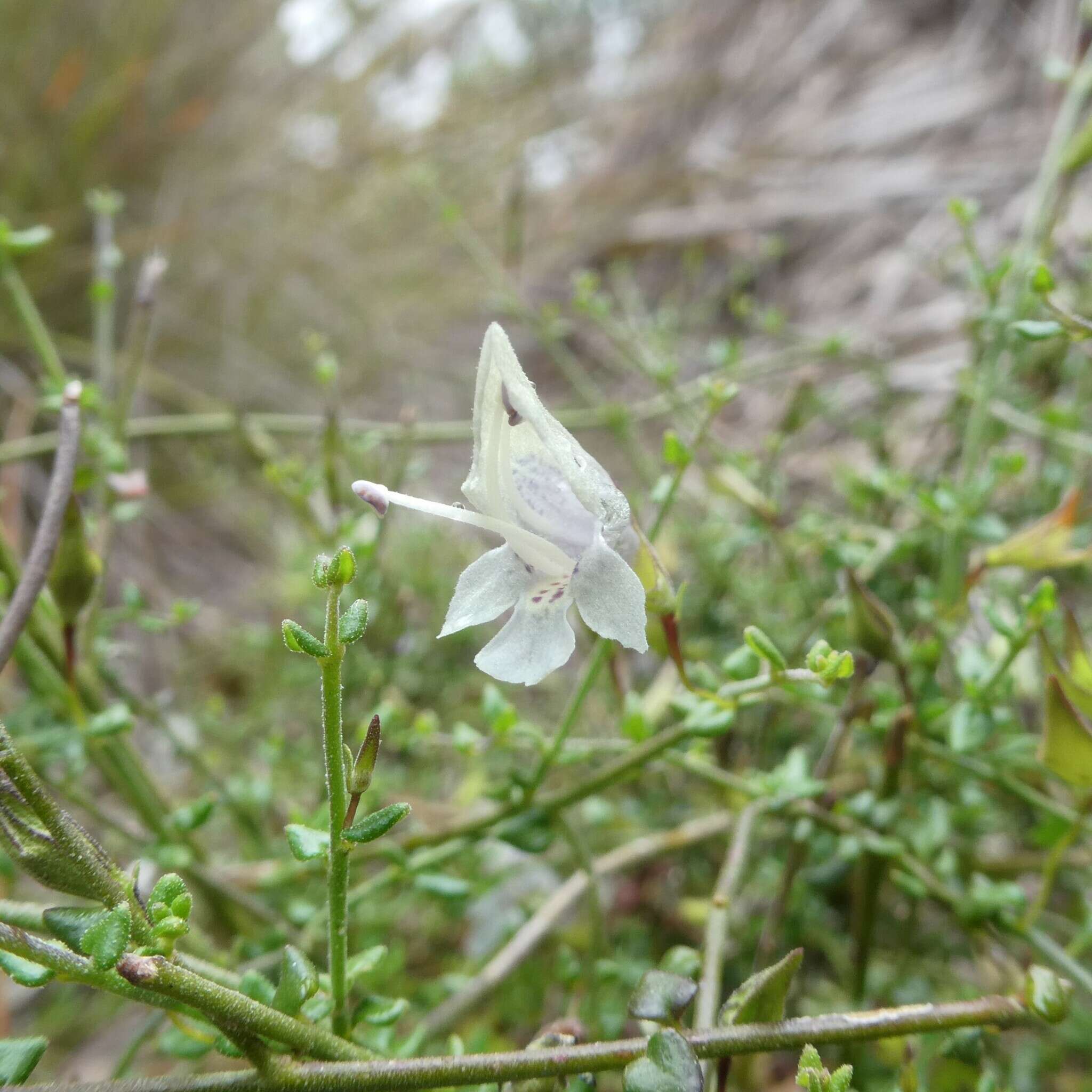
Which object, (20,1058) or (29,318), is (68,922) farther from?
(29,318)

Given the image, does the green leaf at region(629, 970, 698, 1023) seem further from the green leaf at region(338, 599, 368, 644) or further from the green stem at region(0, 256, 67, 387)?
the green stem at region(0, 256, 67, 387)

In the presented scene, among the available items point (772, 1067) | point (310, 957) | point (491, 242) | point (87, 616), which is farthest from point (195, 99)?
point (772, 1067)

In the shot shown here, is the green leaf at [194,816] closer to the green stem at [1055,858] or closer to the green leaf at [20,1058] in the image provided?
the green leaf at [20,1058]

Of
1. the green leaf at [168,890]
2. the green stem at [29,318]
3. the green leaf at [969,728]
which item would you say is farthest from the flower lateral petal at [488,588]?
the green stem at [29,318]

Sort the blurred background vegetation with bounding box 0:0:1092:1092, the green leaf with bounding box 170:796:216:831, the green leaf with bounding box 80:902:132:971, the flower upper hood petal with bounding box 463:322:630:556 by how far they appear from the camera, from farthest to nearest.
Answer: the blurred background vegetation with bounding box 0:0:1092:1092 < the green leaf with bounding box 170:796:216:831 < the flower upper hood petal with bounding box 463:322:630:556 < the green leaf with bounding box 80:902:132:971

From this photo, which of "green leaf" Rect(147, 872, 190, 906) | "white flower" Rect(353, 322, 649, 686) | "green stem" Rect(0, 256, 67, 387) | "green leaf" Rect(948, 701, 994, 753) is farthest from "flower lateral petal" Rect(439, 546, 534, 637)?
"green stem" Rect(0, 256, 67, 387)

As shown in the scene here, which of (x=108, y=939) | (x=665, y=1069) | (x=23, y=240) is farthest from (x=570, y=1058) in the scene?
(x=23, y=240)
